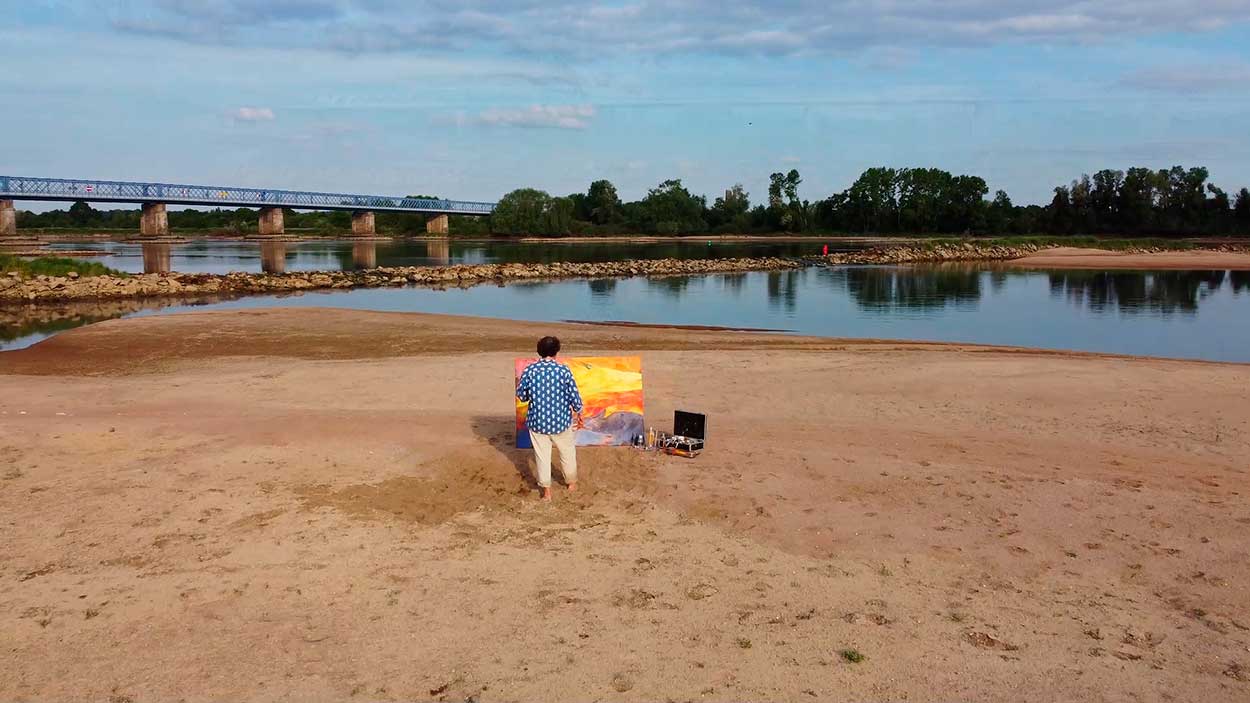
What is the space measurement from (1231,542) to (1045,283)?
50.3 m

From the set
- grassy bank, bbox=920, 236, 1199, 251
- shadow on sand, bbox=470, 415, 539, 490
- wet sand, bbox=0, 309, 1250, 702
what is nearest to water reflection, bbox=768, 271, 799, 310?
wet sand, bbox=0, 309, 1250, 702

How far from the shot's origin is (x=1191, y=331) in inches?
1230

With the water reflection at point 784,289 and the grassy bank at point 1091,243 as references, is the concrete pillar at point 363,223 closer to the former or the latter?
the grassy bank at point 1091,243

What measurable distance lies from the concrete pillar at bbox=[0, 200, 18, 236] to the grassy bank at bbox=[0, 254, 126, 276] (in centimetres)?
7899

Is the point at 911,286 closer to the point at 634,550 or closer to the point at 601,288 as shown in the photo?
the point at 601,288

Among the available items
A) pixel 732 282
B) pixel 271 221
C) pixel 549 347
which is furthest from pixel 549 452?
pixel 271 221

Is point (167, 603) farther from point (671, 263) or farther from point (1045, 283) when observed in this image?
point (671, 263)

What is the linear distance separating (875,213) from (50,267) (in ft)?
395

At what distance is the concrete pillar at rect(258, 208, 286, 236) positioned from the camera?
476 ft

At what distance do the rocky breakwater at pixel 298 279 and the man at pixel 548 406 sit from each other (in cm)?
3461

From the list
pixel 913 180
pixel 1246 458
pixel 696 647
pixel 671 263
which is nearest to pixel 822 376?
pixel 1246 458

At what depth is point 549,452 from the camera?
947cm

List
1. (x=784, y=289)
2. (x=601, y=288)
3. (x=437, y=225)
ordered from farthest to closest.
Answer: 1. (x=437, y=225)
2. (x=601, y=288)
3. (x=784, y=289)

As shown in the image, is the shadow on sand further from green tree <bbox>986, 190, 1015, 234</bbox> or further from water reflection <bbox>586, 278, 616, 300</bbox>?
green tree <bbox>986, 190, 1015, 234</bbox>
